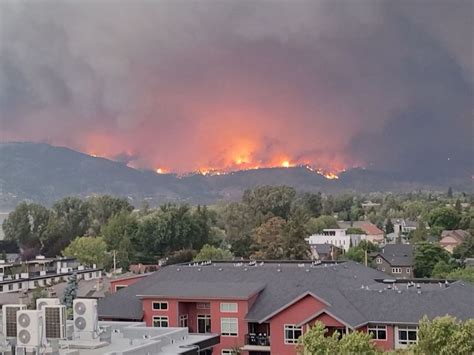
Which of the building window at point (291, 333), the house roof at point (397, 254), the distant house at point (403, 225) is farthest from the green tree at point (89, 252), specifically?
the distant house at point (403, 225)

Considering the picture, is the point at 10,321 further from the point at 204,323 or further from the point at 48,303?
the point at 204,323

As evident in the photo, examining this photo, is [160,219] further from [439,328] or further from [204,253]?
[439,328]

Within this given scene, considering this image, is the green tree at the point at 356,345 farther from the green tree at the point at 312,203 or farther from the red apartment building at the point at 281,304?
the green tree at the point at 312,203

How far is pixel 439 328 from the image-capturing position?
21438mm

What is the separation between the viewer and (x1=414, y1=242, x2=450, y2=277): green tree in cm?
6231

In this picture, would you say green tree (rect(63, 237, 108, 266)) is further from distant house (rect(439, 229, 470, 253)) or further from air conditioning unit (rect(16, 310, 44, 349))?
air conditioning unit (rect(16, 310, 44, 349))

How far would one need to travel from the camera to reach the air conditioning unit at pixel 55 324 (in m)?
21.7

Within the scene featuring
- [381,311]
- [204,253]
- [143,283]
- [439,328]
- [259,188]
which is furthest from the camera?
[259,188]

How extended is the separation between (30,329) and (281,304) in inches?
511

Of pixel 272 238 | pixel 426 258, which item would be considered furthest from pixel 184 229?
pixel 426 258

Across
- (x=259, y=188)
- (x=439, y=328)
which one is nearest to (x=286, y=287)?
(x=439, y=328)

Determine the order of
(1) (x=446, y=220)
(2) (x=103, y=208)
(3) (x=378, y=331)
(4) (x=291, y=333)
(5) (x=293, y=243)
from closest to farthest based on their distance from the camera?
(3) (x=378, y=331) → (4) (x=291, y=333) → (5) (x=293, y=243) → (2) (x=103, y=208) → (1) (x=446, y=220)

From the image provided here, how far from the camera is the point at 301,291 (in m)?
32.8

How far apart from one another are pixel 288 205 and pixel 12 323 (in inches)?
2344
